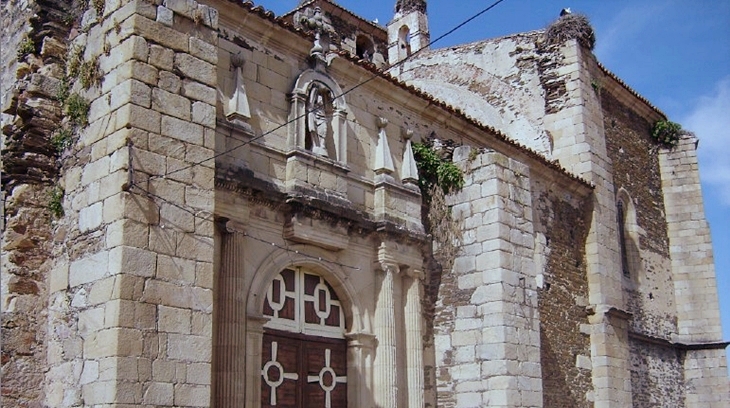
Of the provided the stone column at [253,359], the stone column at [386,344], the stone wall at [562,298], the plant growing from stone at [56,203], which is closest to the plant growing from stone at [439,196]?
the stone column at [386,344]

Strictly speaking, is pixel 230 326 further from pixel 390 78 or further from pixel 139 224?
pixel 390 78

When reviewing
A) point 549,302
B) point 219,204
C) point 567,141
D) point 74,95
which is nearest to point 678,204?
point 567,141

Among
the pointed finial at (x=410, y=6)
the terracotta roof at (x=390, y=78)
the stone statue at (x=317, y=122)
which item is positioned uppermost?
the pointed finial at (x=410, y=6)

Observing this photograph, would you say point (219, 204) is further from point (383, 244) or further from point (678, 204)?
point (678, 204)

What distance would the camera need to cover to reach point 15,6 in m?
9.52

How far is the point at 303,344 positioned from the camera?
10617 millimetres

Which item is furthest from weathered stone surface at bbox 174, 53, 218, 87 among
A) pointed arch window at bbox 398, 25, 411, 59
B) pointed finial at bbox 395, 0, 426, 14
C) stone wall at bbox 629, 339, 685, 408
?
pointed finial at bbox 395, 0, 426, 14

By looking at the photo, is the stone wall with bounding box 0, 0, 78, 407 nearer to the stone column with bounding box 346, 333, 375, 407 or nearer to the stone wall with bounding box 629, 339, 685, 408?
the stone column with bounding box 346, 333, 375, 407

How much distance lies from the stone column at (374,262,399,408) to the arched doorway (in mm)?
437

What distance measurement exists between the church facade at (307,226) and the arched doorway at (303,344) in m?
0.03

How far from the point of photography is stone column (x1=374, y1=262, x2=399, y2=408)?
11062 millimetres

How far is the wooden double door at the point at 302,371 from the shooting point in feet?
33.2

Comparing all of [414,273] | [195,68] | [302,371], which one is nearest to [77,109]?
[195,68]

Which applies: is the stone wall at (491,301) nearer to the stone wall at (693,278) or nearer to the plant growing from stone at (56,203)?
the plant growing from stone at (56,203)
